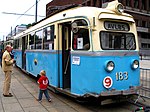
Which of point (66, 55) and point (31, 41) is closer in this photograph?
point (66, 55)

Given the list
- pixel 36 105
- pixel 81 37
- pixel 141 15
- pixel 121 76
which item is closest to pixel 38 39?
pixel 36 105

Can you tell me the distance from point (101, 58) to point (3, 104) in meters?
3.42

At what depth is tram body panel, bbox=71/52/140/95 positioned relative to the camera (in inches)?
252

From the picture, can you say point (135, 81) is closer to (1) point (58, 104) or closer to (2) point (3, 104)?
(1) point (58, 104)

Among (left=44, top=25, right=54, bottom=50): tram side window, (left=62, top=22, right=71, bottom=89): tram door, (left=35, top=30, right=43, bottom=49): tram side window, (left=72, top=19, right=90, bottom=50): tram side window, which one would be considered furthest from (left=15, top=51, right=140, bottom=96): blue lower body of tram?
(left=35, top=30, right=43, bottom=49): tram side window

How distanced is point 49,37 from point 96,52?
292 centimetres

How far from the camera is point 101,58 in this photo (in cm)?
641

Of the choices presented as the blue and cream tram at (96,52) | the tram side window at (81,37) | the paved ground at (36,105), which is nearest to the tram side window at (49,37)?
the blue and cream tram at (96,52)

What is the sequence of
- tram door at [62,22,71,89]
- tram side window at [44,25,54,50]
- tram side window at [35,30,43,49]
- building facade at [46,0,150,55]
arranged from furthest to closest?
building facade at [46,0,150,55], tram side window at [35,30,43,49], tram side window at [44,25,54,50], tram door at [62,22,71,89]

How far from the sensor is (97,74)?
21.0 ft

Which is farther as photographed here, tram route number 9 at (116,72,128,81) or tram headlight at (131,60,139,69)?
tram headlight at (131,60,139,69)

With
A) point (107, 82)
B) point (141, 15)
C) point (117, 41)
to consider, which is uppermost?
point (141, 15)

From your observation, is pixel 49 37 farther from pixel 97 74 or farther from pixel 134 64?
pixel 134 64

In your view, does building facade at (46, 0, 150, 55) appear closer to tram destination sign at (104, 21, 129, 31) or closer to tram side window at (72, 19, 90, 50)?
tram destination sign at (104, 21, 129, 31)
